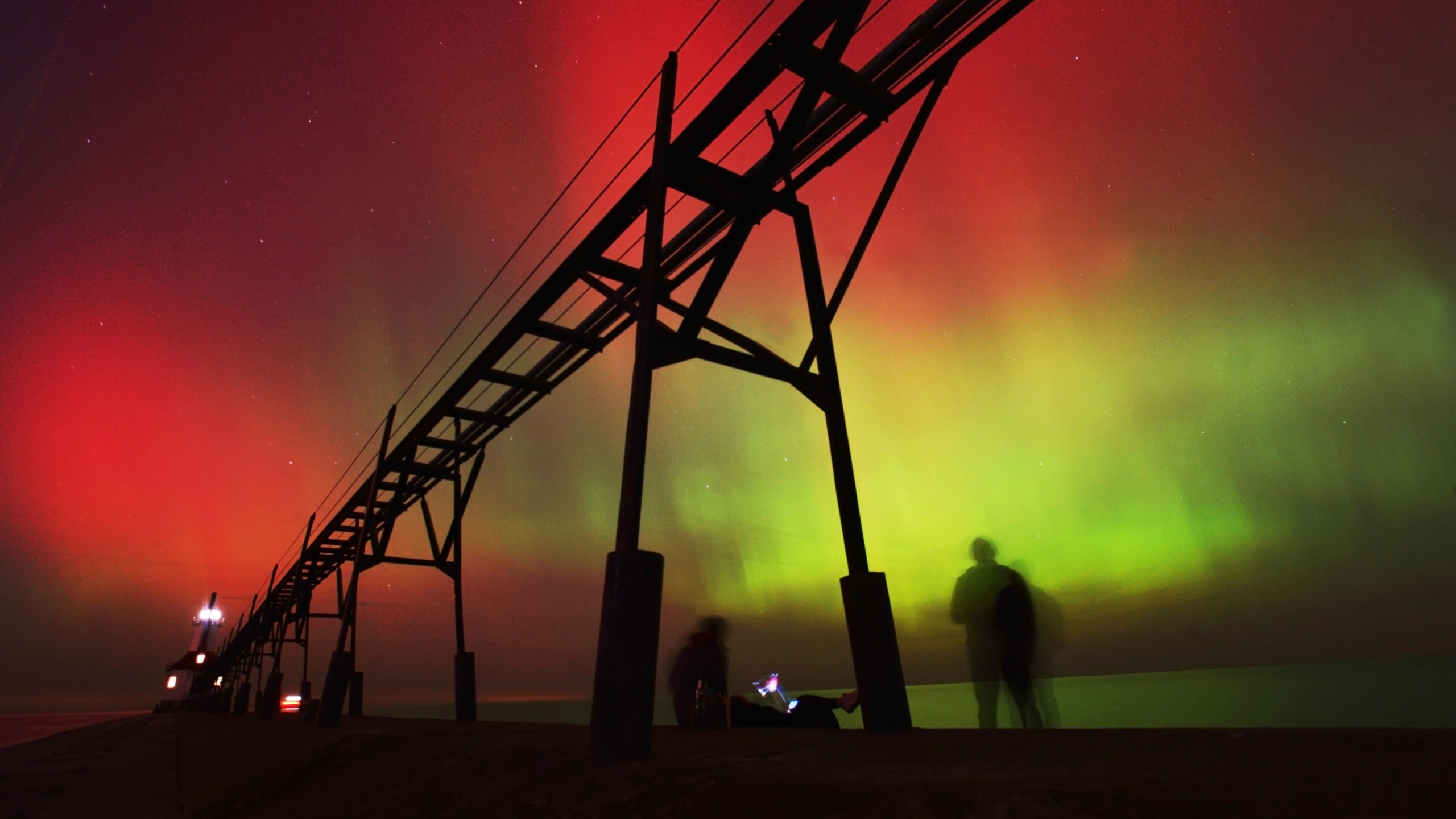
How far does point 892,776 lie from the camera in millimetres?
2463

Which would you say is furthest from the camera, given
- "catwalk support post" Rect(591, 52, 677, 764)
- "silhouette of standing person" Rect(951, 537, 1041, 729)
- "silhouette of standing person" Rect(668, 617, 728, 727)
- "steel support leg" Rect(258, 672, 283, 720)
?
"steel support leg" Rect(258, 672, 283, 720)

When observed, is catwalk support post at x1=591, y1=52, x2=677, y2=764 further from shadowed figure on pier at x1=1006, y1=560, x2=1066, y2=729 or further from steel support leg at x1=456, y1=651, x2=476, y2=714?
steel support leg at x1=456, y1=651, x2=476, y2=714

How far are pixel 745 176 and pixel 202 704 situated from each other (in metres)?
81.3

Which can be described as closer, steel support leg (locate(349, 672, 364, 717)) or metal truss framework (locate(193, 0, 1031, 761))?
metal truss framework (locate(193, 0, 1031, 761))

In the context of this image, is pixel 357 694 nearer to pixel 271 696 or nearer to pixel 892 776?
pixel 271 696

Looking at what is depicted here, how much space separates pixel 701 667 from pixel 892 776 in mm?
5260

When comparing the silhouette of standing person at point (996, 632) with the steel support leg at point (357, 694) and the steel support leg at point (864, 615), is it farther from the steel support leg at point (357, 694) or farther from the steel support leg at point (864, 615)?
the steel support leg at point (357, 694)

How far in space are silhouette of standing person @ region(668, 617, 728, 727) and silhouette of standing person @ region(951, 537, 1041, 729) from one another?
252 centimetres

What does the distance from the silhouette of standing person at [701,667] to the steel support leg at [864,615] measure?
3059 millimetres

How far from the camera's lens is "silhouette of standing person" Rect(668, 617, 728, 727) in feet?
23.9

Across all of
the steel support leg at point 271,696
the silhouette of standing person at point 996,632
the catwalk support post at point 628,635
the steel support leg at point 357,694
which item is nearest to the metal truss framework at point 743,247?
the catwalk support post at point 628,635

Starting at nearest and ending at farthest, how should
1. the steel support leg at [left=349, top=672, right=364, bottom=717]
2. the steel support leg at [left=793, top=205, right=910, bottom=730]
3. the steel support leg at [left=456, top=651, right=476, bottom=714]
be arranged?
the steel support leg at [left=793, top=205, right=910, bottom=730], the steel support leg at [left=456, top=651, right=476, bottom=714], the steel support leg at [left=349, top=672, right=364, bottom=717]

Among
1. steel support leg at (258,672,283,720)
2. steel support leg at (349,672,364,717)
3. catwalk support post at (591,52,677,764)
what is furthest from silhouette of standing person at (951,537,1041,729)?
steel support leg at (258,672,283,720)

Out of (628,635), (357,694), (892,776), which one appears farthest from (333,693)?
(892,776)
